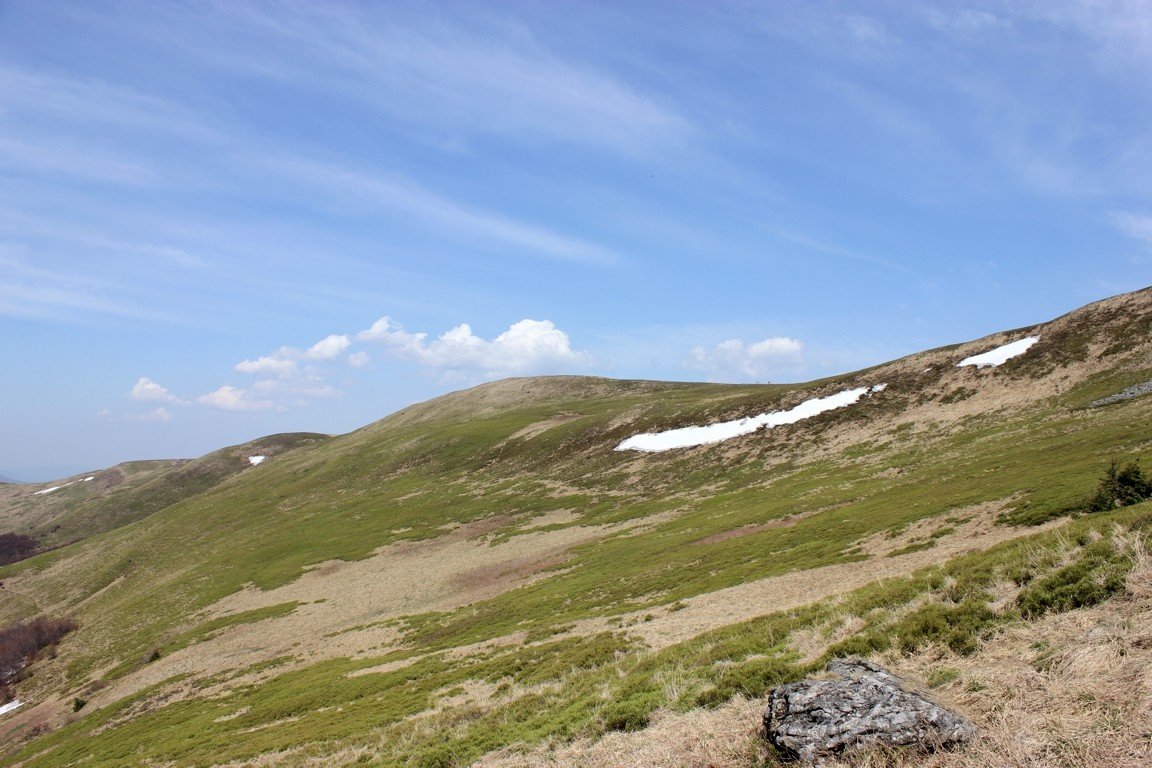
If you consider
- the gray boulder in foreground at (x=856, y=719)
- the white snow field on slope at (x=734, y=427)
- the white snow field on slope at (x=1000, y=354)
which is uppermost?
the white snow field on slope at (x=1000, y=354)

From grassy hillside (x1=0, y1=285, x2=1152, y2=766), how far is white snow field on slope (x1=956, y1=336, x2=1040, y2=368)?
1.73 meters

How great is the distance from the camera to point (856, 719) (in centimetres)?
1086

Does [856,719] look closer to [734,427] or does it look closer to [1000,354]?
[1000,354]

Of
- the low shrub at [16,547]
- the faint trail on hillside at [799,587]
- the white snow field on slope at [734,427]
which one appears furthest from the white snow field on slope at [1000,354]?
the low shrub at [16,547]

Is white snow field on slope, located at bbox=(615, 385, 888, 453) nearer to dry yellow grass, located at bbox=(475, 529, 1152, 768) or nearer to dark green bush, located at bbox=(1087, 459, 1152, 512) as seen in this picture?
dark green bush, located at bbox=(1087, 459, 1152, 512)

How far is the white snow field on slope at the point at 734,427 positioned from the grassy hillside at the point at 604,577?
2.37 metres

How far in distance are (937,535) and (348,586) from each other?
196 ft

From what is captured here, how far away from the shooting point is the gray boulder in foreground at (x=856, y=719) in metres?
10.3

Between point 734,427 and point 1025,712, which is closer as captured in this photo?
point 1025,712

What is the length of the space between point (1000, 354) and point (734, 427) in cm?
3398

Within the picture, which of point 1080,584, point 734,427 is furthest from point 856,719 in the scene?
point 734,427

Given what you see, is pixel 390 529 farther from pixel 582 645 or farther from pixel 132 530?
pixel 132 530

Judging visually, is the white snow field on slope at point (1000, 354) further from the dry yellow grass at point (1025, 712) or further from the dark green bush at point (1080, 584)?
the dry yellow grass at point (1025, 712)

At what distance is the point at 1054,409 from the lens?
54.4 meters
